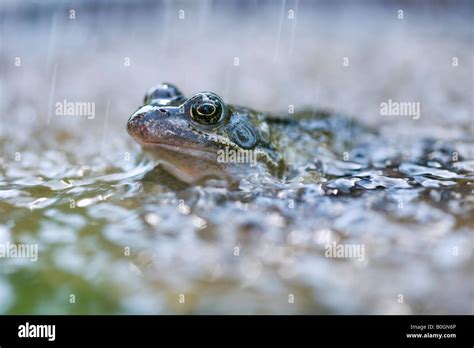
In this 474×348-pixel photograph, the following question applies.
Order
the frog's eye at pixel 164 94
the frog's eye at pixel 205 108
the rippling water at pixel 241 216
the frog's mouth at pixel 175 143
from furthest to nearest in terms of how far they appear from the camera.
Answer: the frog's eye at pixel 164 94 → the frog's eye at pixel 205 108 → the frog's mouth at pixel 175 143 → the rippling water at pixel 241 216

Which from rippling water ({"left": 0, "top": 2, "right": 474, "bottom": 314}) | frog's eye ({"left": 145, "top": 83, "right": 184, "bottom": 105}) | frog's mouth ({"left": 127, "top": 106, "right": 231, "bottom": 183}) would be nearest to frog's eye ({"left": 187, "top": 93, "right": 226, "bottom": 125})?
frog's mouth ({"left": 127, "top": 106, "right": 231, "bottom": 183})

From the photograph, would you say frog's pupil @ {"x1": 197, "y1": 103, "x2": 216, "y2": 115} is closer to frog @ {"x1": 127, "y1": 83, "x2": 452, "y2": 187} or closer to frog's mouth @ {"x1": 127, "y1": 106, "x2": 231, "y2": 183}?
frog @ {"x1": 127, "y1": 83, "x2": 452, "y2": 187}

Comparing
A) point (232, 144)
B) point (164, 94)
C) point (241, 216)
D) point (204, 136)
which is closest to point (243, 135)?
point (232, 144)

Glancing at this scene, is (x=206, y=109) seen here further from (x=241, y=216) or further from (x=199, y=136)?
(x=241, y=216)

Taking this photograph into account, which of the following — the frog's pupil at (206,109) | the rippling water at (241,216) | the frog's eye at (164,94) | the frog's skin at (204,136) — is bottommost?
the rippling water at (241,216)

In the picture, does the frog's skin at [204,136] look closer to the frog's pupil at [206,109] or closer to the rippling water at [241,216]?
the frog's pupil at [206,109]

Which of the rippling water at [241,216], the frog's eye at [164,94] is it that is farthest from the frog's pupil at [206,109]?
the rippling water at [241,216]
